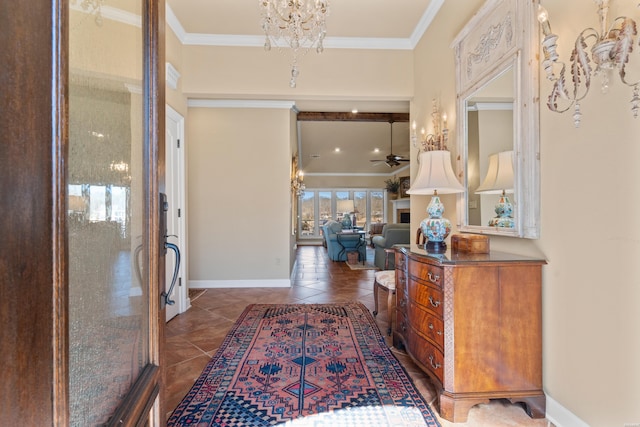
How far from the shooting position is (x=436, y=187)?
2275mm

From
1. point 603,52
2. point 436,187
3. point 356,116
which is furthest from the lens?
point 356,116

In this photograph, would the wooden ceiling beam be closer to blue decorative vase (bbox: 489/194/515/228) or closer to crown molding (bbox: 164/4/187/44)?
crown molding (bbox: 164/4/187/44)

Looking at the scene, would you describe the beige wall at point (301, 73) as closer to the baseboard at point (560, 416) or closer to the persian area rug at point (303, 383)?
the persian area rug at point (303, 383)

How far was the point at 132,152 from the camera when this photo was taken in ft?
2.74

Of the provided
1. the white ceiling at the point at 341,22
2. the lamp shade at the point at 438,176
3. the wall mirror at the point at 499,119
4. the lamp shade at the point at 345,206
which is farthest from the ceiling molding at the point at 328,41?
the lamp shade at the point at 345,206

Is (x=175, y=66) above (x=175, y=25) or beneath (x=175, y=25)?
beneath

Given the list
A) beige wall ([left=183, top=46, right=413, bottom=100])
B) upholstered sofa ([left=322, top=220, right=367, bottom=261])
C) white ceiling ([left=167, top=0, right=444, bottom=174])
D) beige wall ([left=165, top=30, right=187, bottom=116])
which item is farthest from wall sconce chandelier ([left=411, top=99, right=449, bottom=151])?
upholstered sofa ([left=322, top=220, right=367, bottom=261])

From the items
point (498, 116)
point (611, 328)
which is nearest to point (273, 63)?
point (498, 116)

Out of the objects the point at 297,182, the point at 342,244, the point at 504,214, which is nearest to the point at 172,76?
the point at 504,214

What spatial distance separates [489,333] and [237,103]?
425 cm

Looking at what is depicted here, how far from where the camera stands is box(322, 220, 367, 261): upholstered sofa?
7.02 metres

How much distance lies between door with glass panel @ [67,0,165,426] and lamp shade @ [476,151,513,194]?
1.96 metres

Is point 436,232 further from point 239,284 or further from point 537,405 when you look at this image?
point 239,284

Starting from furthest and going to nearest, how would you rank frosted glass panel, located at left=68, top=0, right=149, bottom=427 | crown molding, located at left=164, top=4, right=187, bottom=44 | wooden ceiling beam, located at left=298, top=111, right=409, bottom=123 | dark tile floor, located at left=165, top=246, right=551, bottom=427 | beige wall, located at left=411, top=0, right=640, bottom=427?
wooden ceiling beam, located at left=298, top=111, right=409, bottom=123 < crown molding, located at left=164, top=4, right=187, bottom=44 < dark tile floor, located at left=165, top=246, right=551, bottom=427 < beige wall, located at left=411, top=0, right=640, bottom=427 < frosted glass panel, located at left=68, top=0, right=149, bottom=427
